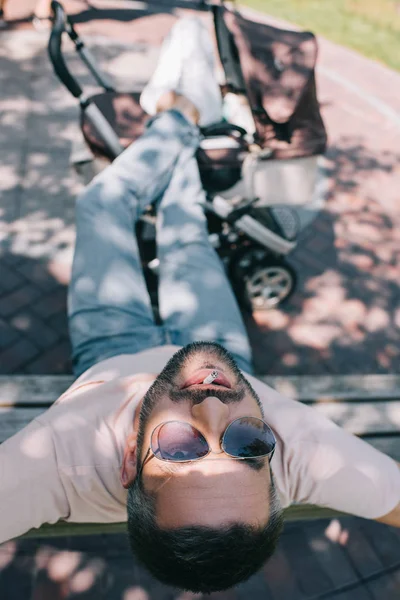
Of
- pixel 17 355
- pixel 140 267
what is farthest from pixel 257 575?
pixel 17 355

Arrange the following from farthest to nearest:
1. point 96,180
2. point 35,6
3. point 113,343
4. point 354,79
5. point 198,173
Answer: point 354,79 < point 35,6 < point 198,173 < point 96,180 < point 113,343

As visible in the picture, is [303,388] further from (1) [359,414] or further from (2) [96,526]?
(2) [96,526]

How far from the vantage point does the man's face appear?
127cm

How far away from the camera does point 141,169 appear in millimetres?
2723

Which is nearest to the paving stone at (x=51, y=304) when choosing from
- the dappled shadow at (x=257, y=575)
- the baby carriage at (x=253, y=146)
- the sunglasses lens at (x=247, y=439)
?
the baby carriage at (x=253, y=146)

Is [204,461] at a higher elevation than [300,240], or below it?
higher

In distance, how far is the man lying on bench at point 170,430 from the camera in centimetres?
129

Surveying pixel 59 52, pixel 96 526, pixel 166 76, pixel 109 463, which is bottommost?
pixel 96 526

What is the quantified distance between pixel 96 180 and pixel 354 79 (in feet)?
16.5

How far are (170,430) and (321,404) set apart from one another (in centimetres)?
112

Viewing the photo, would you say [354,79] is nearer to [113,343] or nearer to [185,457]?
[113,343]

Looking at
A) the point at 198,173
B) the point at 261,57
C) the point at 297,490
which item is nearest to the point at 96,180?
the point at 198,173

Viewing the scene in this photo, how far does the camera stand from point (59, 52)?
2.58 meters

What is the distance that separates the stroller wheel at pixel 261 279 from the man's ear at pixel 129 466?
1.70 metres
